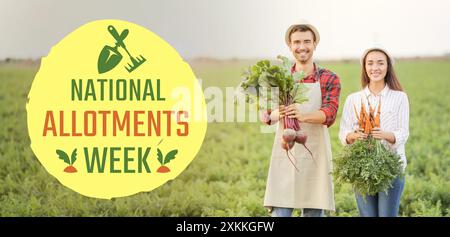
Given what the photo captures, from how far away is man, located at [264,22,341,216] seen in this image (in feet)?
11.2

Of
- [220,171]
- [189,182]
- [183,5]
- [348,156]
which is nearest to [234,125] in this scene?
[220,171]

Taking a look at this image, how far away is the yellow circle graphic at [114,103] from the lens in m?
3.76

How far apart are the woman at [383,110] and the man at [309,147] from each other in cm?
12

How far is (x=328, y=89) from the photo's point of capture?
341 centimetres

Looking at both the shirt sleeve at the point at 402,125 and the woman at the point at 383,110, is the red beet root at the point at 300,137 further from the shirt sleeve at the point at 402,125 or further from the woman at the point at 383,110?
the shirt sleeve at the point at 402,125

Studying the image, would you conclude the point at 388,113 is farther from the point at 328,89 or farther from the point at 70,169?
the point at 70,169

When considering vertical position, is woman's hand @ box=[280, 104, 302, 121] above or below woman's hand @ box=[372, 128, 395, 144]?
above

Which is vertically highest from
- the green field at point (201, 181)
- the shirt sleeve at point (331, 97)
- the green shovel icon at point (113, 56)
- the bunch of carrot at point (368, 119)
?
the green shovel icon at point (113, 56)

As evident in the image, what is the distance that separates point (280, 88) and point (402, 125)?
0.60 m

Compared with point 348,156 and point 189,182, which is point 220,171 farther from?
point 348,156

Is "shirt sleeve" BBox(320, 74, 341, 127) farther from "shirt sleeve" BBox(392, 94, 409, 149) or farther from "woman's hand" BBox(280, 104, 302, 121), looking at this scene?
"shirt sleeve" BBox(392, 94, 409, 149)

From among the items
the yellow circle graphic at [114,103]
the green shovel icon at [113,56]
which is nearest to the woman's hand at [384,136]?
the yellow circle graphic at [114,103]

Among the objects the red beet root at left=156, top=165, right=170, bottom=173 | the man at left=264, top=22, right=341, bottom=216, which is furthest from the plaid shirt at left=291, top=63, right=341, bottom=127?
the red beet root at left=156, top=165, right=170, bottom=173

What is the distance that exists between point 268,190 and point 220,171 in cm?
90
